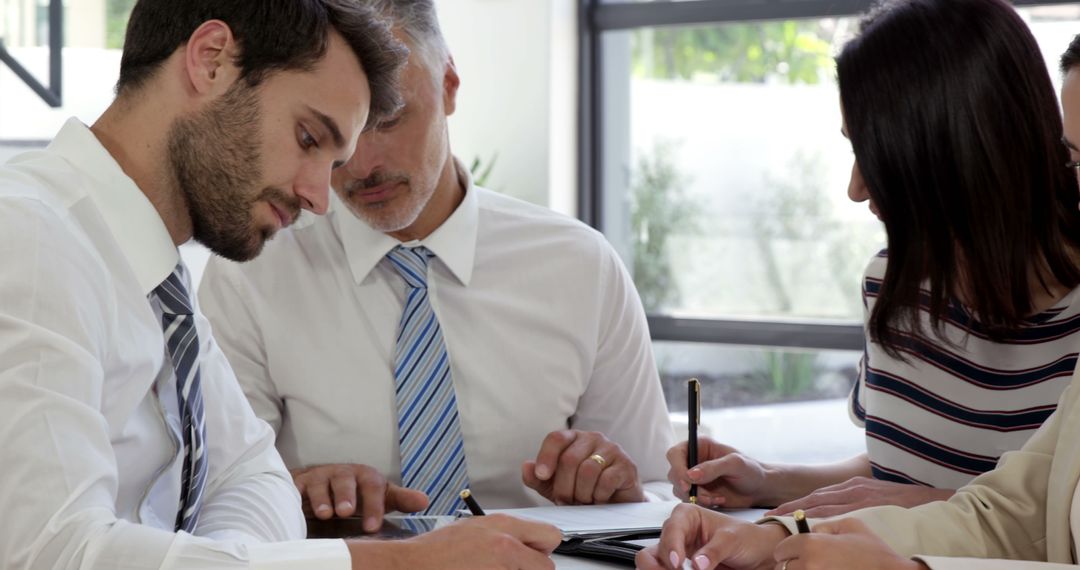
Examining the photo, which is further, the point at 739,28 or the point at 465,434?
the point at 739,28

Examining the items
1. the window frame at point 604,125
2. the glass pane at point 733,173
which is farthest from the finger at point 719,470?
the glass pane at point 733,173

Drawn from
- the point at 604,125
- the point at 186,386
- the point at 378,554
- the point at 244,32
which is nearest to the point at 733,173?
Result: the point at 604,125

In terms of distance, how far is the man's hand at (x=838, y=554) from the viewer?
55.0 inches

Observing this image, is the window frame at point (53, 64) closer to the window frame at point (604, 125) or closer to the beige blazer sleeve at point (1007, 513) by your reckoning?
the window frame at point (604, 125)

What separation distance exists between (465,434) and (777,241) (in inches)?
120

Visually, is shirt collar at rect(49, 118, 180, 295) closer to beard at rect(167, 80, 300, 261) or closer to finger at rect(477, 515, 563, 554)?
beard at rect(167, 80, 300, 261)

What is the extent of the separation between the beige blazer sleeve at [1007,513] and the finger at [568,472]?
1.81 ft

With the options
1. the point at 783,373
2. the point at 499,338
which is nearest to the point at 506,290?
the point at 499,338

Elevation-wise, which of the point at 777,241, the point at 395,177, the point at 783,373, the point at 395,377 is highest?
the point at 395,177

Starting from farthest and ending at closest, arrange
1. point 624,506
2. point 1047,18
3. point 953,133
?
point 1047,18 < point 624,506 < point 953,133

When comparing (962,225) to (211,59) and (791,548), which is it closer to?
(791,548)

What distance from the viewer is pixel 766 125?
5.05 metres

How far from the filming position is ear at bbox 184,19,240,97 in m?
1.62

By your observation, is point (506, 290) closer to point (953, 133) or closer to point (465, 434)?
point (465, 434)
